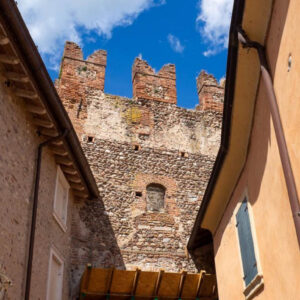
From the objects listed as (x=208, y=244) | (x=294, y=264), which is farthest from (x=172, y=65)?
(x=294, y=264)

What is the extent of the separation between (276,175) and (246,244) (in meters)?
2.09

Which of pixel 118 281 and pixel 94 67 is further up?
pixel 94 67

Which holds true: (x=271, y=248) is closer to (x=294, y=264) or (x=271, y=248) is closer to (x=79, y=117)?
(x=294, y=264)

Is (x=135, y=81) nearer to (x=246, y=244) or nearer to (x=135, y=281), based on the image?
(x=135, y=281)

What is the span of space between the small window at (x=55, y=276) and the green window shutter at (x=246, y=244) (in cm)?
368

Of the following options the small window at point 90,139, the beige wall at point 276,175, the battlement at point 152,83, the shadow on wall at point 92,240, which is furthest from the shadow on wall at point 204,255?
the battlement at point 152,83

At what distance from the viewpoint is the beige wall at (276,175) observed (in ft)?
13.8

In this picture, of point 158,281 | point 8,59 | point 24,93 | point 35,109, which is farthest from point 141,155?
point 8,59

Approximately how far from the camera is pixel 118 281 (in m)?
9.31

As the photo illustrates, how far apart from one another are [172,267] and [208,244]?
49.4 inches

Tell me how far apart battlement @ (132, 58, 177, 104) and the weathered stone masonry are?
0.12 feet

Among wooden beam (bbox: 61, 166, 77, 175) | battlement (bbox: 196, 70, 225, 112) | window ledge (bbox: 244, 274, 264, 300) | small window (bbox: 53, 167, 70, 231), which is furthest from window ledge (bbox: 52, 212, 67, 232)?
battlement (bbox: 196, 70, 225, 112)

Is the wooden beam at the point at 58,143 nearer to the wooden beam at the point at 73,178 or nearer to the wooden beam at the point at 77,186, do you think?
the wooden beam at the point at 73,178

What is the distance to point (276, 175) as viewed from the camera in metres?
4.98
